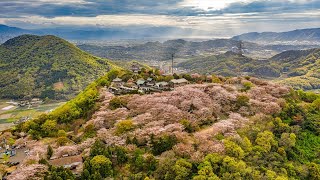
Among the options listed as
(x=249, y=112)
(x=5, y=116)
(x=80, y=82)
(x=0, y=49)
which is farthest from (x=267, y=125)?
(x=0, y=49)

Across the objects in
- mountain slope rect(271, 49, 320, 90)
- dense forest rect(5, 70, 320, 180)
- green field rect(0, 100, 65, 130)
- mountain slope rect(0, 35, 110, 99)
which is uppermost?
dense forest rect(5, 70, 320, 180)

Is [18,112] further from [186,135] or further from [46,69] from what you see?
[186,135]

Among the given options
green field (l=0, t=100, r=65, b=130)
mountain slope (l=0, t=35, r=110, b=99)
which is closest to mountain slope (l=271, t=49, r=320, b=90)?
mountain slope (l=0, t=35, r=110, b=99)

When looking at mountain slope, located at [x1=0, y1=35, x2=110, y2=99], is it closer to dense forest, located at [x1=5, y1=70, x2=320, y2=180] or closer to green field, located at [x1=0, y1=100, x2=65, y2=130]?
green field, located at [x1=0, y1=100, x2=65, y2=130]

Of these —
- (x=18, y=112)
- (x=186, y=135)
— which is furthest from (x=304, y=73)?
(x=186, y=135)

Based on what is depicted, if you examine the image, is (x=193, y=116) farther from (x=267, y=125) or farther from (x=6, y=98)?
(x=6, y=98)
